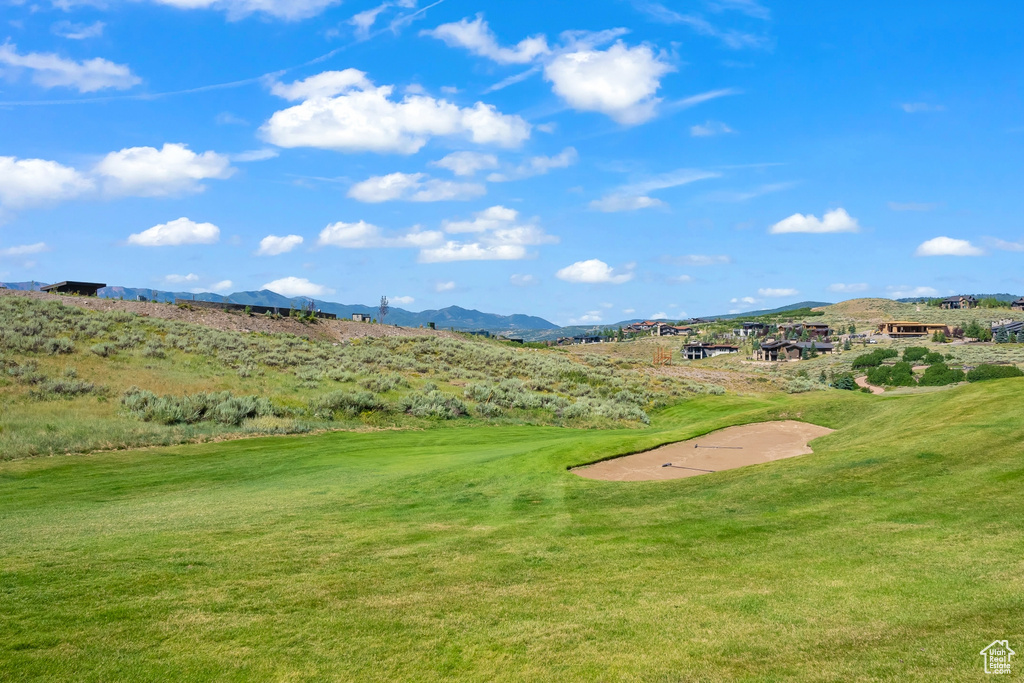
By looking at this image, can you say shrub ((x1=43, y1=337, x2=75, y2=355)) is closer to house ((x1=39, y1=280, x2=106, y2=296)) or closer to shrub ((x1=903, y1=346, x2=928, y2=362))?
house ((x1=39, y1=280, x2=106, y2=296))

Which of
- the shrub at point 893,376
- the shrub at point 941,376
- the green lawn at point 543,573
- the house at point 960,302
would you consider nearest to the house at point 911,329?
the house at point 960,302

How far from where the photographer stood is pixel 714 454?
65.8ft

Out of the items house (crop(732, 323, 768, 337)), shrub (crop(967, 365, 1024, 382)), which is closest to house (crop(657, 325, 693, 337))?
house (crop(732, 323, 768, 337))

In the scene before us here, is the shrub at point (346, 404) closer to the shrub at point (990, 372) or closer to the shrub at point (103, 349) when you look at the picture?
the shrub at point (103, 349)

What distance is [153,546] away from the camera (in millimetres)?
10586

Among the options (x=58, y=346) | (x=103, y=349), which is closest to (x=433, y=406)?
(x=103, y=349)

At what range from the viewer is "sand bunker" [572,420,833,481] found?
17891mm

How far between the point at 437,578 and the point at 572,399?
33666 millimetres

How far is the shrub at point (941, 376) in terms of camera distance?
66.5 meters

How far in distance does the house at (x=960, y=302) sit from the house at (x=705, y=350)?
81805mm

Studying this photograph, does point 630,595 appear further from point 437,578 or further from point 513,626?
point 437,578

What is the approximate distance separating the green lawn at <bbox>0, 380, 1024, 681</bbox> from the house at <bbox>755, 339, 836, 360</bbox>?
108m

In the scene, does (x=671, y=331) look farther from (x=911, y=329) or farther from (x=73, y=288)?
(x=73, y=288)

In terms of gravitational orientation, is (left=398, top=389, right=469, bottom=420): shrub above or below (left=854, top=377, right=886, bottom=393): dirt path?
above
